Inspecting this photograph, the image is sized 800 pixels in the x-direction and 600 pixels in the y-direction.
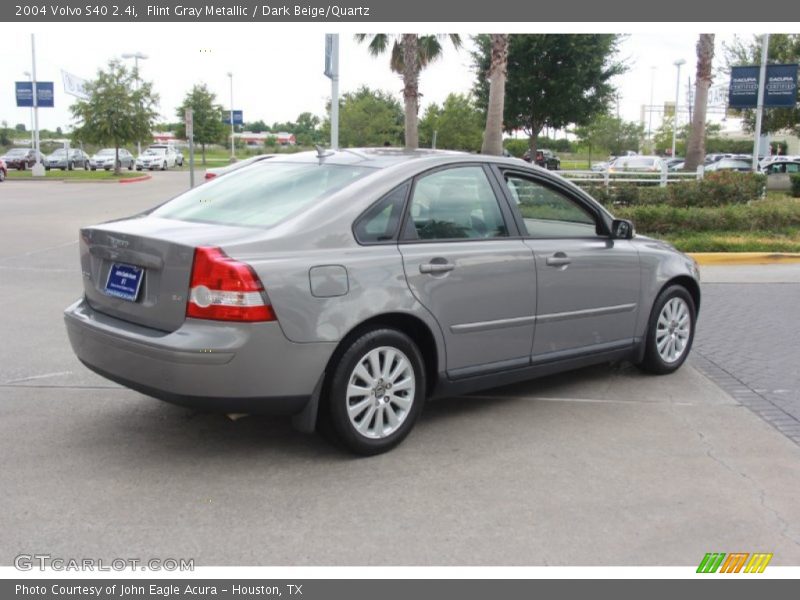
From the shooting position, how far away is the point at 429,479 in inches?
174

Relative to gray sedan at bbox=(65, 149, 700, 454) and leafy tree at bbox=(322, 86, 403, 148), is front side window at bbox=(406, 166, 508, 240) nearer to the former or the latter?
gray sedan at bbox=(65, 149, 700, 454)

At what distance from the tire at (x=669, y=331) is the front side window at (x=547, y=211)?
2.99ft

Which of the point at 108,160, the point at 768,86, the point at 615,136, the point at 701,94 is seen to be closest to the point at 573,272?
the point at 701,94

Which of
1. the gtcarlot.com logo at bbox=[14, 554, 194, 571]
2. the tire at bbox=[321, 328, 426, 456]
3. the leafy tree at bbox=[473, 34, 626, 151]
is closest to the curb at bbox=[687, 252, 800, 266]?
the tire at bbox=[321, 328, 426, 456]

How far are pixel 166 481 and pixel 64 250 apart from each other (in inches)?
394

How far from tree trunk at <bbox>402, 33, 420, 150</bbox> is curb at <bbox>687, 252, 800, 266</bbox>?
481 inches

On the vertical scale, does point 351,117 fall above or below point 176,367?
above

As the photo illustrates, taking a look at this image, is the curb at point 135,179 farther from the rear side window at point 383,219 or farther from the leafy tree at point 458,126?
the rear side window at point 383,219

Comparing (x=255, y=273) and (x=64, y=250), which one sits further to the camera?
(x=64, y=250)

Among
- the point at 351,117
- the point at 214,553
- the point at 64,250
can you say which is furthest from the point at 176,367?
the point at 351,117

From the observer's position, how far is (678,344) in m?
6.64

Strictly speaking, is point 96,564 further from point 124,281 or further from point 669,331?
point 669,331

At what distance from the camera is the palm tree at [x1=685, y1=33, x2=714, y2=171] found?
69.9 ft
